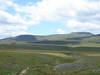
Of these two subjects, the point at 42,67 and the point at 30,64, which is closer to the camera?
the point at 42,67

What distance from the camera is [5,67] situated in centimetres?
9325

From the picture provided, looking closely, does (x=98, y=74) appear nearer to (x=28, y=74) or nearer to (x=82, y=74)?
(x=82, y=74)

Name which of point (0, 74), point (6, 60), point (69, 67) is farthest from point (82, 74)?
point (6, 60)

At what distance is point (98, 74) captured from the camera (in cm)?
6981

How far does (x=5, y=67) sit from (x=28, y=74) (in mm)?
29376

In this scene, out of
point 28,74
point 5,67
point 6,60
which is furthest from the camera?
point 6,60

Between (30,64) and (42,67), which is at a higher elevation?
(30,64)

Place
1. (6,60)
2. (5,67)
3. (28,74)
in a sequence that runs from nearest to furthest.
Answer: (28,74) < (5,67) < (6,60)

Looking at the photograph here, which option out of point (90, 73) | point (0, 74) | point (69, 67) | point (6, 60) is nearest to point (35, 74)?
point (0, 74)

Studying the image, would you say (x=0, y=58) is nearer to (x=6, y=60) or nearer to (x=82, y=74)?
(x=6, y=60)

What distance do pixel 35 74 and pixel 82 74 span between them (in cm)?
1781

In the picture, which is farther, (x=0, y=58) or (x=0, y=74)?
(x=0, y=58)

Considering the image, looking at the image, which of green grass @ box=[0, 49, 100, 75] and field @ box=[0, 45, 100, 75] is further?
green grass @ box=[0, 49, 100, 75]

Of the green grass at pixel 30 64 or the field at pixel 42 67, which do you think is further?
the green grass at pixel 30 64
